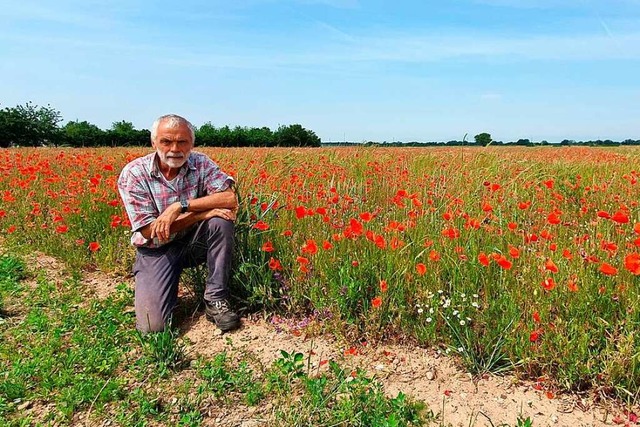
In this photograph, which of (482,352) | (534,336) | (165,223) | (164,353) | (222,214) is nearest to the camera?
(534,336)

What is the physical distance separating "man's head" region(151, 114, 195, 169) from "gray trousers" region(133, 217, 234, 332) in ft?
1.52

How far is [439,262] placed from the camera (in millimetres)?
2713

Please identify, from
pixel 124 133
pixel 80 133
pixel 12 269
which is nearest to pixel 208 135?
pixel 124 133

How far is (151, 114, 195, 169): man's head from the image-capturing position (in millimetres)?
3182

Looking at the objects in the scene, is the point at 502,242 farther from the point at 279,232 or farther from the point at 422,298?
the point at 279,232

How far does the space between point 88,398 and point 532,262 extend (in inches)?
92.7

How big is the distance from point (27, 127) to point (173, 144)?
4990 centimetres

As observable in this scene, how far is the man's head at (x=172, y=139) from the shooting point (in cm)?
318

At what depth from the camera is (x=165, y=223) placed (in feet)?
10.1

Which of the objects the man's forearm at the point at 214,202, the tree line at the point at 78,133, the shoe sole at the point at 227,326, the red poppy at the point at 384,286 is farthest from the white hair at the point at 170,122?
the tree line at the point at 78,133

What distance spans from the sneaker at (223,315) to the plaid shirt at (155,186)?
1.92 feet

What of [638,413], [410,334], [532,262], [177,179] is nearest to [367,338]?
[410,334]

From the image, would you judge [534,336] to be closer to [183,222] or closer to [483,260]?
[483,260]

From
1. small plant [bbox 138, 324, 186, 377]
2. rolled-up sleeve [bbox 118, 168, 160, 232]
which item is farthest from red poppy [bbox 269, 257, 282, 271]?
rolled-up sleeve [bbox 118, 168, 160, 232]
